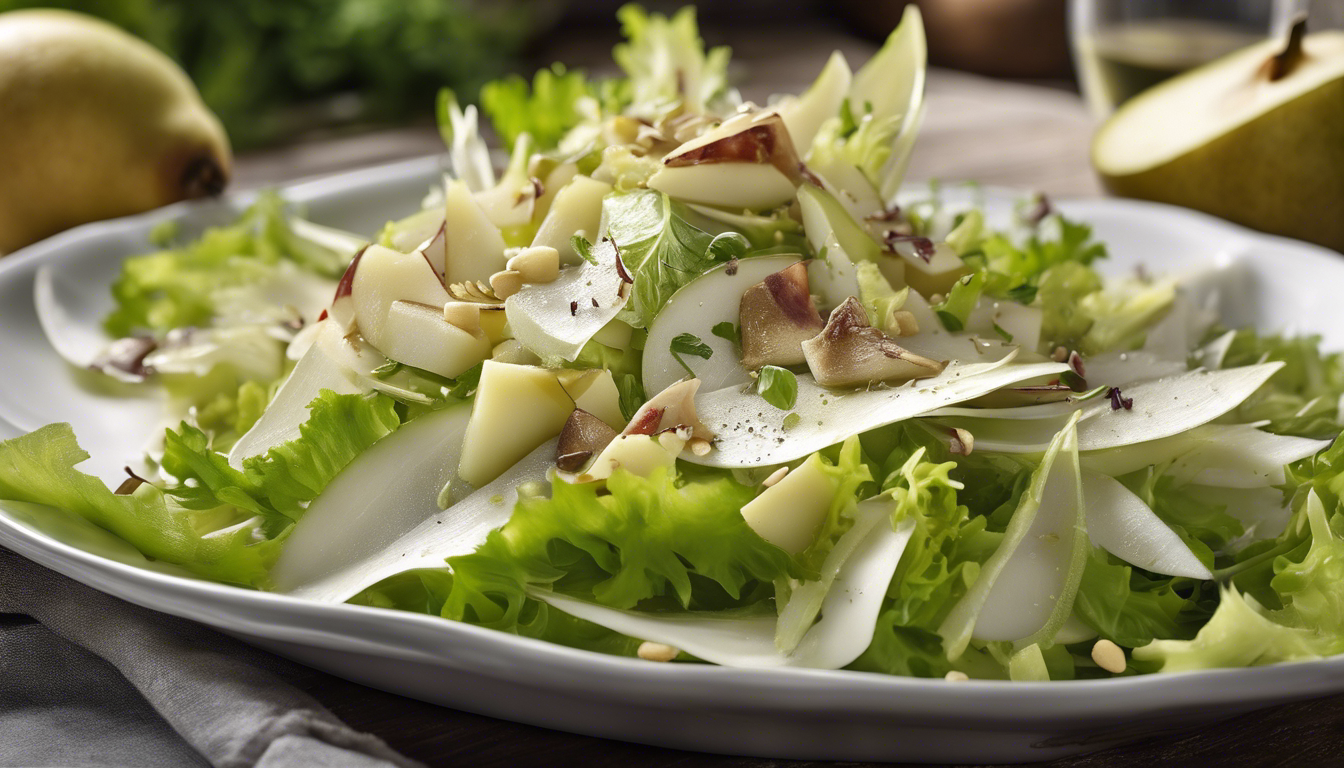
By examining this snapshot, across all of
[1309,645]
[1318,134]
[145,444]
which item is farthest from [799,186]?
[1318,134]

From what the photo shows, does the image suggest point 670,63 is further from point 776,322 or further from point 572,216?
point 776,322

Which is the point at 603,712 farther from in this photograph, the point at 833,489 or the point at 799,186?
the point at 799,186

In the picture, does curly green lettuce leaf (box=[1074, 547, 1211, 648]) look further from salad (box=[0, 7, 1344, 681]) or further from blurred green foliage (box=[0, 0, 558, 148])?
blurred green foliage (box=[0, 0, 558, 148])

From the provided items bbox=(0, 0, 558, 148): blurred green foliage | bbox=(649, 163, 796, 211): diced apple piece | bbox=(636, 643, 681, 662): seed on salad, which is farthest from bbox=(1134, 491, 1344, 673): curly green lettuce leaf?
bbox=(0, 0, 558, 148): blurred green foliage

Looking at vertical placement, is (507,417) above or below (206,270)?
above

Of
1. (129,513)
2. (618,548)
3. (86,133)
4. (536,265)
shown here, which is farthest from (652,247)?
(86,133)
